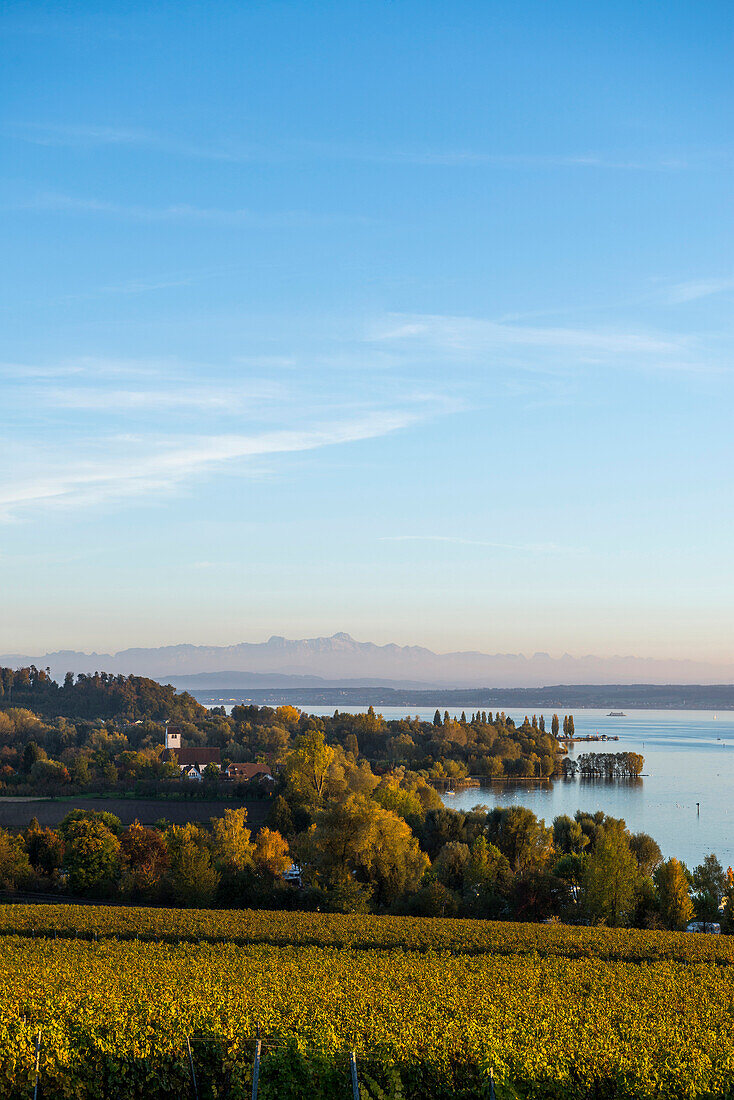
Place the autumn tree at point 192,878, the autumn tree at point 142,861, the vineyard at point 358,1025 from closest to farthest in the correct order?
1. the vineyard at point 358,1025
2. the autumn tree at point 192,878
3. the autumn tree at point 142,861

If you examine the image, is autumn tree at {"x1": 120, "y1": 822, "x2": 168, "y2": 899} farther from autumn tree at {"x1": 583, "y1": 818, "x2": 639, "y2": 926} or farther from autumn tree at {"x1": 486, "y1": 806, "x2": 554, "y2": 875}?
autumn tree at {"x1": 583, "y1": 818, "x2": 639, "y2": 926}

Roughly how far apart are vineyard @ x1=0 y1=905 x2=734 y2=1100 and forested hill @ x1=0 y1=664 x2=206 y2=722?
138m

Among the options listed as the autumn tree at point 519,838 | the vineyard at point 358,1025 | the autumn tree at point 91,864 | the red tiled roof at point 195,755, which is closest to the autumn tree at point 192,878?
the autumn tree at point 91,864

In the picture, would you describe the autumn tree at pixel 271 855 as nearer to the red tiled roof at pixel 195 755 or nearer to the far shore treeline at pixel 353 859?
the far shore treeline at pixel 353 859

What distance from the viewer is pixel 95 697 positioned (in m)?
169

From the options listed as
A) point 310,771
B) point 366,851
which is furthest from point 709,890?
point 310,771

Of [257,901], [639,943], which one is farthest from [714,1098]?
[257,901]

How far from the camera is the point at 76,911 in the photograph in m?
29.2

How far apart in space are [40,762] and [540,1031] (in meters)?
70.6

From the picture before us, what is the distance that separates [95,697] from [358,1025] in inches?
6556

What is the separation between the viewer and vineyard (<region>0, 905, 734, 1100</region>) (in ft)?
37.0

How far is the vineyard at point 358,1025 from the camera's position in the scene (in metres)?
11.3

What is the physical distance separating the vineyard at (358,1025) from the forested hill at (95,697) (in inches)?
5449

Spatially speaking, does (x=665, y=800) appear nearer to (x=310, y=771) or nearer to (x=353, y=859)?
(x=310, y=771)
